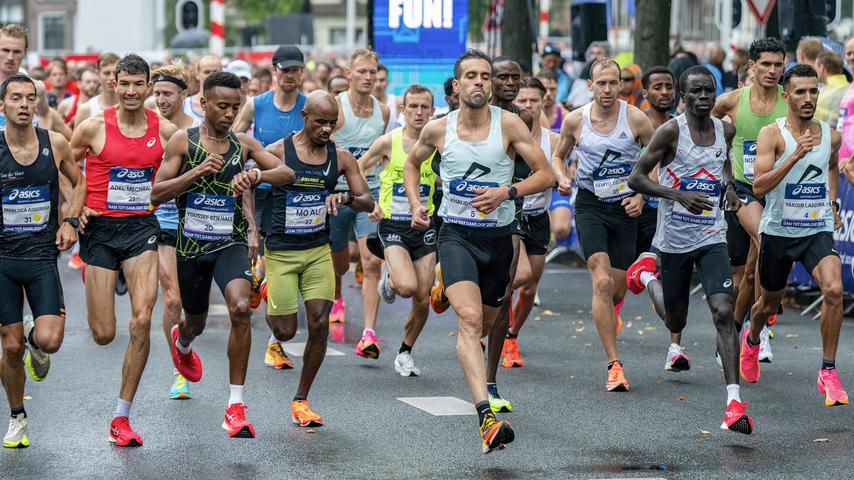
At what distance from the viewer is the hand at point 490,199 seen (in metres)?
8.20

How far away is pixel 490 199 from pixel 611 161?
2.53m

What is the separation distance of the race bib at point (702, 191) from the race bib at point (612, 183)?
1.22 m

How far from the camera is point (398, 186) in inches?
439

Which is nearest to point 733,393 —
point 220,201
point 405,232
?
point 220,201

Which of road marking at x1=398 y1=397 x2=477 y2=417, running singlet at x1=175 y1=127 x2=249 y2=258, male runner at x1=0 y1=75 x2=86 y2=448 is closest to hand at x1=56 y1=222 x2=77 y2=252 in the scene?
male runner at x1=0 y1=75 x2=86 y2=448

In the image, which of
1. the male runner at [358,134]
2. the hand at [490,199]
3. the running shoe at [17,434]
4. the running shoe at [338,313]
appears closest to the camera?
the running shoe at [17,434]

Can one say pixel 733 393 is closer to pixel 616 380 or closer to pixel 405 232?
pixel 616 380

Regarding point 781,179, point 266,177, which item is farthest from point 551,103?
point 266,177

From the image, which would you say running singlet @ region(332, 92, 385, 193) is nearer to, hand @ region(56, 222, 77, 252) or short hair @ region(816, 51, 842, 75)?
short hair @ region(816, 51, 842, 75)

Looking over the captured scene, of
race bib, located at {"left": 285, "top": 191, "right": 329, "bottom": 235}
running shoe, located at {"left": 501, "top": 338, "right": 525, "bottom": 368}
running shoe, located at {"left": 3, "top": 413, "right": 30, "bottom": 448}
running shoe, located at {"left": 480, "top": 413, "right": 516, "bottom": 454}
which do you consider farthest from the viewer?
running shoe, located at {"left": 501, "top": 338, "right": 525, "bottom": 368}

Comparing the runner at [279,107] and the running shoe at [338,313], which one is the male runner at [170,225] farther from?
the running shoe at [338,313]

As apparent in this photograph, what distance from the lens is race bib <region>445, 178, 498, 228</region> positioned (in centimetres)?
848

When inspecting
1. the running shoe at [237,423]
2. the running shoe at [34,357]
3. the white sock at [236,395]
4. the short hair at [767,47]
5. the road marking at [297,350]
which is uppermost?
the short hair at [767,47]

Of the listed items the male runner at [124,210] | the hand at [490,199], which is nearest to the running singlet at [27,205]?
the male runner at [124,210]
